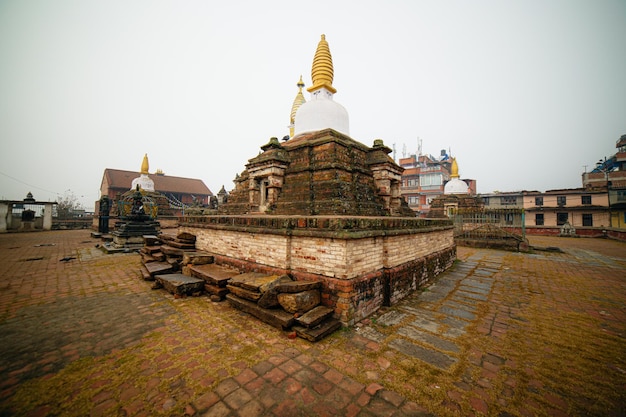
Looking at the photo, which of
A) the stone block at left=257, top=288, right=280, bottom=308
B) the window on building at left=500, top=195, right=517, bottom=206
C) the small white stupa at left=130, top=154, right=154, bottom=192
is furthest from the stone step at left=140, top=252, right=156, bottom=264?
the window on building at left=500, top=195, right=517, bottom=206

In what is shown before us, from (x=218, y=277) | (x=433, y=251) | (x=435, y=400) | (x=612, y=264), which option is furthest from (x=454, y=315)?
(x=612, y=264)

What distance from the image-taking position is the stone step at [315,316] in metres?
3.56

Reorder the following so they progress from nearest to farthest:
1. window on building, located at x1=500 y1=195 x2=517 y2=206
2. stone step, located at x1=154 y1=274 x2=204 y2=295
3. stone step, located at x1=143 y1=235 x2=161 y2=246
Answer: stone step, located at x1=154 y1=274 x2=204 y2=295
stone step, located at x1=143 y1=235 x2=161 y2=246
window on building, located at x1=500 y1=195 x2=517 y2=206

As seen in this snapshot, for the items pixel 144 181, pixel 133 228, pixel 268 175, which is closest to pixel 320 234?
pixel 268 175

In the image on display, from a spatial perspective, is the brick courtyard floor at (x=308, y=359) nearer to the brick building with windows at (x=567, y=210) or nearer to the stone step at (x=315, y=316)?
the stone step at (x=315, y=316)

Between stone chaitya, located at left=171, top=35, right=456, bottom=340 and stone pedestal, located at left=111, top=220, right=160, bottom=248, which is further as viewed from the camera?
stone pedestal, located at left=111, top=220, right=160, bottom=248

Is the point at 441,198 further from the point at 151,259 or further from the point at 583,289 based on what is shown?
the point at 151,259

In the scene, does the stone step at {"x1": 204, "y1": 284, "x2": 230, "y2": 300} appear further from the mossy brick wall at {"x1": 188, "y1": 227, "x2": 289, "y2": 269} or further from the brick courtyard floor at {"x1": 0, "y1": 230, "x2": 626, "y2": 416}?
the mossy brick wall at {"x1": 188, "y1": 227, "x2": 289, "y2": 269}

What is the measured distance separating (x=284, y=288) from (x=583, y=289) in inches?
323

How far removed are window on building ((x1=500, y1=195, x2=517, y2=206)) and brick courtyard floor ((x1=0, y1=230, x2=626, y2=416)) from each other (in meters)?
35.4

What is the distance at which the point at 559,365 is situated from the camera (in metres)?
3.00

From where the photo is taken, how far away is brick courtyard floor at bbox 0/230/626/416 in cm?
234

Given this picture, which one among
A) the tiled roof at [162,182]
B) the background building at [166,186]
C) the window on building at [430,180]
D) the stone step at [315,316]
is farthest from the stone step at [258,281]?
→ the window on building at [430,180]

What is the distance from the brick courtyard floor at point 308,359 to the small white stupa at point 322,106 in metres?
7.40
